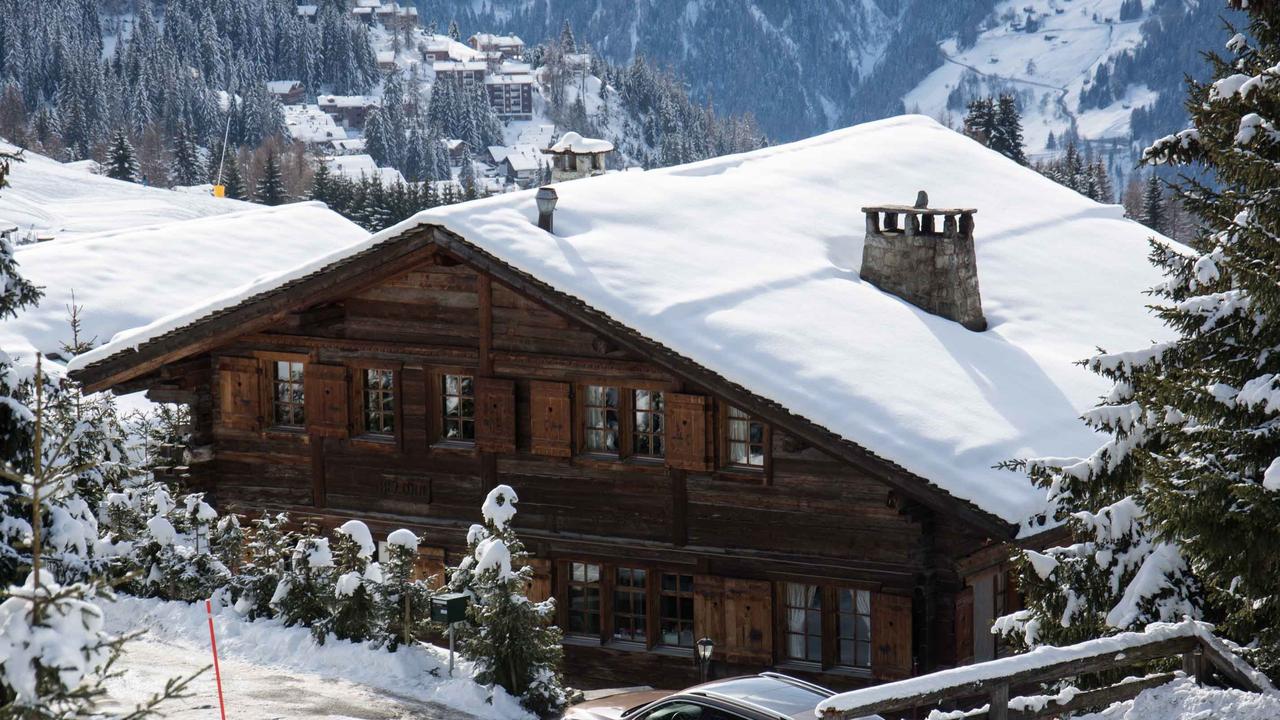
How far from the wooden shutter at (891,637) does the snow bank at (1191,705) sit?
9043mm

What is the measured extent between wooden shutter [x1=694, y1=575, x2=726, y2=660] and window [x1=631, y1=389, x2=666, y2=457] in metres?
1.77

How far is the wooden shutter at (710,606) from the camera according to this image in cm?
2089

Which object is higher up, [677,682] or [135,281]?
[135,281]

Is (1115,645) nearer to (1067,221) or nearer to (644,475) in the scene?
(644,475)

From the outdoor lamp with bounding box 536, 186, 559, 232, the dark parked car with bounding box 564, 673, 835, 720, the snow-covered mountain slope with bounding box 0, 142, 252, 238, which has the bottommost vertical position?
the dark parked car with bounding box 564, 673, 835, 720

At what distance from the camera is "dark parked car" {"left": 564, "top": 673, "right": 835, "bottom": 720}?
1254 cm

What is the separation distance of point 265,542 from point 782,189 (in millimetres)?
12603

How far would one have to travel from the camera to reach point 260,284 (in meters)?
22.3

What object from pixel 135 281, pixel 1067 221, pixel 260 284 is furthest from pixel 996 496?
pixel 135 281

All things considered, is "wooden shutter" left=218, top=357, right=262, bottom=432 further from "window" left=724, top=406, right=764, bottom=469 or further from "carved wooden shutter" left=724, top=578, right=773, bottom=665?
"carved wooden shutter" left=724, top=578, right=773, bottom=665

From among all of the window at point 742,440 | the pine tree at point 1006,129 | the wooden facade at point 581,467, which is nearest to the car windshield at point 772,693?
the wooden facade at point 581,467

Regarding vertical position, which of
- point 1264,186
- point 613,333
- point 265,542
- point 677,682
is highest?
point 1264,186

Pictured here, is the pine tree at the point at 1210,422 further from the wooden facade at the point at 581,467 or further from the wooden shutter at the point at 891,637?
the wooden shutter at the point at 891,637

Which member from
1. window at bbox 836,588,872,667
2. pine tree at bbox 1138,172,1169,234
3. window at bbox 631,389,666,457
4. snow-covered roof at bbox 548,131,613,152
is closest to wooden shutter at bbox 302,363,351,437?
window at bbox 631,389,666,457
